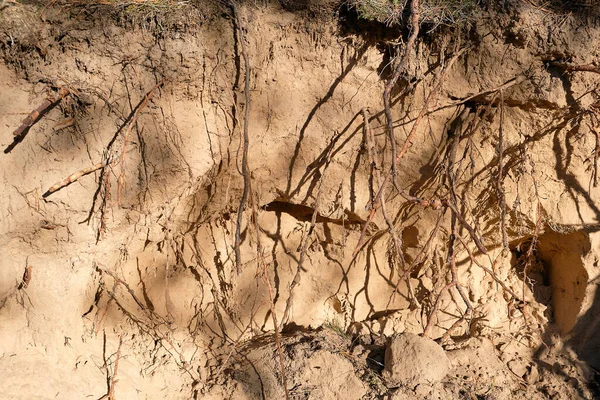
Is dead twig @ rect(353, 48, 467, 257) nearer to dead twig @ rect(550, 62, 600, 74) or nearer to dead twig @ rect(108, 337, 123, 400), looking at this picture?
dead twig @ rect(550, 62, 600, 74)

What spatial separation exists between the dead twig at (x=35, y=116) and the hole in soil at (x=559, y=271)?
317 centimetres

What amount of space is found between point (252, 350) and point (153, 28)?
6.73 ft

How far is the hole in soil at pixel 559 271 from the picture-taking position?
155 inches

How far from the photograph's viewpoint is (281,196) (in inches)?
148

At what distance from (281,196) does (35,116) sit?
5.02 feet

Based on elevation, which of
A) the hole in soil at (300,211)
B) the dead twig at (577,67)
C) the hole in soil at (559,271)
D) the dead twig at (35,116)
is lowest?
the hole in soil at (559,271)

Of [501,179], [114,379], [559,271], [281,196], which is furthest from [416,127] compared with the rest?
[114,379]

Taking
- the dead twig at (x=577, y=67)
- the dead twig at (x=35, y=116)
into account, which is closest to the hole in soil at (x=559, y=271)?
the dead twig at (x=577, y=67)

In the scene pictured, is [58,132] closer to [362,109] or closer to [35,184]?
[35,184]

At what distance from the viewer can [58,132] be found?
3.25m

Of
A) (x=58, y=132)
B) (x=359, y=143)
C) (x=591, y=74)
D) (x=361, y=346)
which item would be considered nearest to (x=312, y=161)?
(x=359, y=143)

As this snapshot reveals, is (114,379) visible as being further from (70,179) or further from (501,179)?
(501,179)

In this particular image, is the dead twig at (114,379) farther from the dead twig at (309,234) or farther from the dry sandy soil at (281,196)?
the dead twig at (309,234)

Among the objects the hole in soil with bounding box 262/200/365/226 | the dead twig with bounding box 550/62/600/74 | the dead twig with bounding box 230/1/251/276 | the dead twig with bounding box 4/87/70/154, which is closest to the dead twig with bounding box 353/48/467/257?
the hole in soil with bounding box 262/200/365/226
